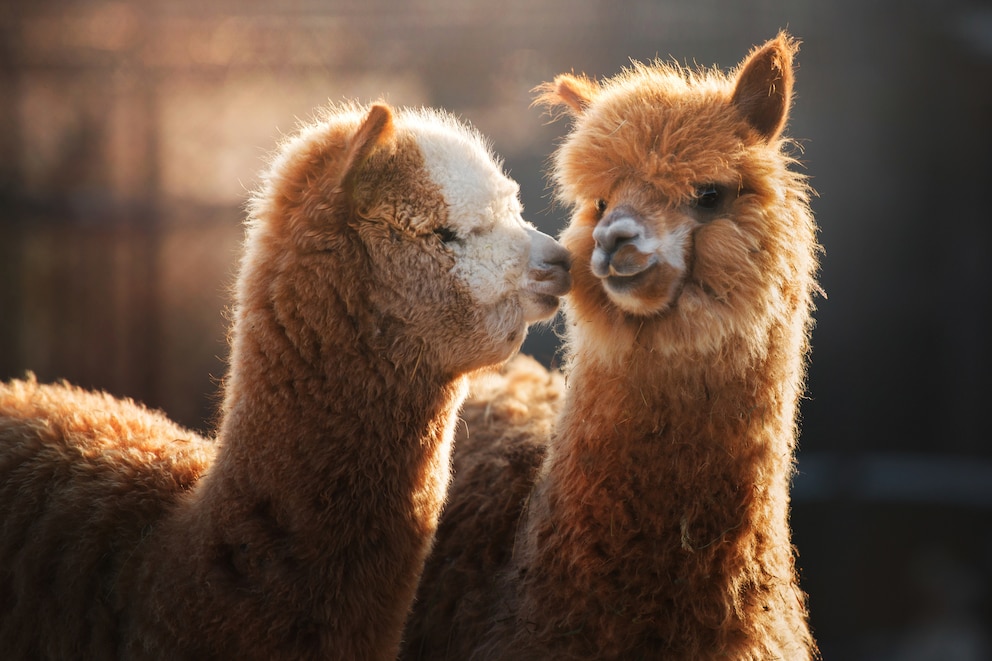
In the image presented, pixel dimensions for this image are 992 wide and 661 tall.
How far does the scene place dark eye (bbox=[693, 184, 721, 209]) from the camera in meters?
2.12

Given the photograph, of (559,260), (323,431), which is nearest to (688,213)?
(559,260)

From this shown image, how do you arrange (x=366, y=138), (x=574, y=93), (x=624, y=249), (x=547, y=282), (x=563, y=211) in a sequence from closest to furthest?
(x=366, y=138) < (x=547, y=282) < (x=624, y=249) < (x=574, y=93) < (x=563, y=211)

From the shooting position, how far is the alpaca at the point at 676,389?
209cm

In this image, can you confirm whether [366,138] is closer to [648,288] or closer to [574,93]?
[648,288]

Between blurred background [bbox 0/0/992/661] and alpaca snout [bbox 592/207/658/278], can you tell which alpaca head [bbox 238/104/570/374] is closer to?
alpaca snout [bbox 592/207/658/278]

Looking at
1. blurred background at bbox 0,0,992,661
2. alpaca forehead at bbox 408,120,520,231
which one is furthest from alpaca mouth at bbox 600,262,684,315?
blurred background at bbox 0,0,992,661

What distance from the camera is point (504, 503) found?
101 inches

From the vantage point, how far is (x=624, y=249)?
2035mm

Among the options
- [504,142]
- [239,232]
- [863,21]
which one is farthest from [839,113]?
[239,232]

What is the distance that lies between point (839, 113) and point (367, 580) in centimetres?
441

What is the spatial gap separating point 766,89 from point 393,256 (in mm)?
1007

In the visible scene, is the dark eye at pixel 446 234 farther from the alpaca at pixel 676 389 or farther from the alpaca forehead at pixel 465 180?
the alpaca at pixel 676 389

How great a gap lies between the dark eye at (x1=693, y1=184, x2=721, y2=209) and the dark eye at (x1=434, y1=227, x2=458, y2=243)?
58cm

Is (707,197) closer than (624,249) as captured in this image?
No
